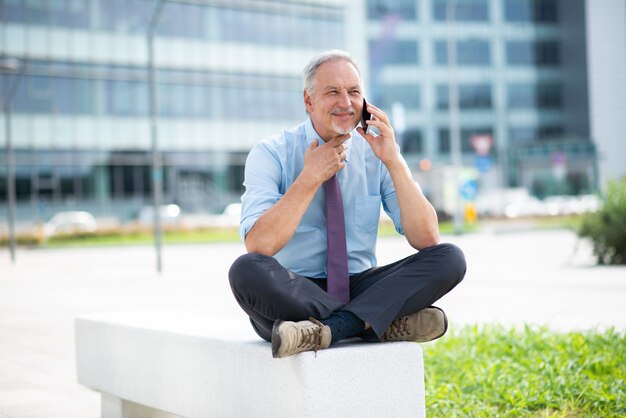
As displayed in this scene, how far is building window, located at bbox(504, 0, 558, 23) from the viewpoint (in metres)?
73.8

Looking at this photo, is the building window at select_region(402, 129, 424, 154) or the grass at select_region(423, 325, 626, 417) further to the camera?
the building window at select_region(402, 129, 424, 154)

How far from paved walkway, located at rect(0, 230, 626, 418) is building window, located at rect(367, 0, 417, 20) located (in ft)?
161

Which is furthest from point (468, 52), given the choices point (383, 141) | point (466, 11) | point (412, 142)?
point (383, 141)

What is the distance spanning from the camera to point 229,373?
3902 millimetres

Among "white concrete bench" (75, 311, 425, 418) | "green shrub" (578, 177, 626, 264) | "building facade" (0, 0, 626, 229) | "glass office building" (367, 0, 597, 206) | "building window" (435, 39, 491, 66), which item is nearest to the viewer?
"white concrete bench" (75, 311, 425, 418)

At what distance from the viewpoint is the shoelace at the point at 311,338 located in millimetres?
3377

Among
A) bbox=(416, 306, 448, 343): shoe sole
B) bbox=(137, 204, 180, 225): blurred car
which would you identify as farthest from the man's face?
bbox=(137, 204, 180, 225): blurred car

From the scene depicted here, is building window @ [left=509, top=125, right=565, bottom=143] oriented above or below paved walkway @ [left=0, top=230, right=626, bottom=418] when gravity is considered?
above

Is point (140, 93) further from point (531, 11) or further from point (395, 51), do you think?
point (531, 11)

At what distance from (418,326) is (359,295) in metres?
0.27

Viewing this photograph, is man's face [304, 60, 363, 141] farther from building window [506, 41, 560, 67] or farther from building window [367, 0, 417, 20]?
building window [506, 41, 560, 67]

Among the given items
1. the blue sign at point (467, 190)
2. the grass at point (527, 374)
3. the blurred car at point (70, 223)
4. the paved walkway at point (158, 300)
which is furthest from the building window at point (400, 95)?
the grass at point (527, 374)

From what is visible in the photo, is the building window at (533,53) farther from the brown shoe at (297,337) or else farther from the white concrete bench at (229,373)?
the brown shoe at (297,337)

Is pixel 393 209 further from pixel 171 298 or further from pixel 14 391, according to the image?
pixel 171 298
